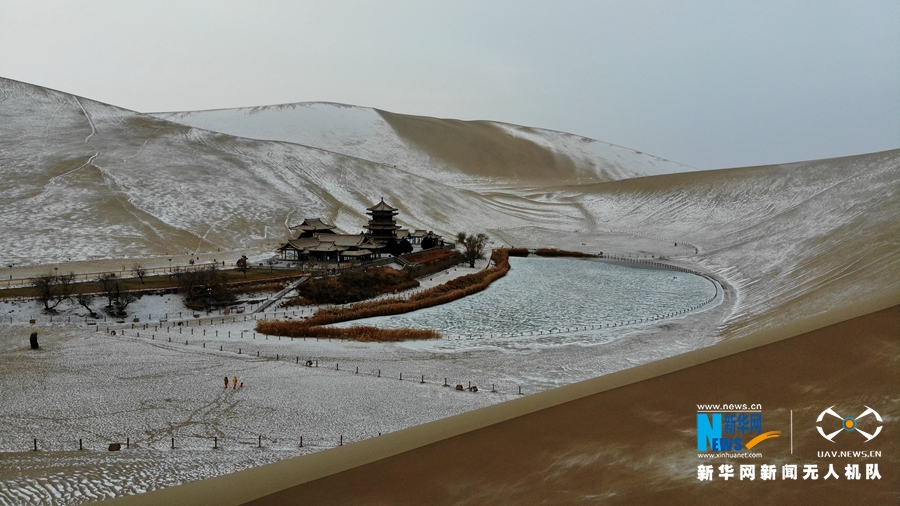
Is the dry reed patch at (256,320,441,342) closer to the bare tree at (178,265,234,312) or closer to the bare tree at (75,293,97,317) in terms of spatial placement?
the bare tree at (178,265,234,312)

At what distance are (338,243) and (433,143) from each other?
248 feet

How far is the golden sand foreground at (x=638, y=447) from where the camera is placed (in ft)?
11.8

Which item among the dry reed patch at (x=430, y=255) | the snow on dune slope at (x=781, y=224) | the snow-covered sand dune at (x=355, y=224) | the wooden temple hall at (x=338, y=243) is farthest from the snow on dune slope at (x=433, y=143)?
the dry reed patch at (x=430, y=255)

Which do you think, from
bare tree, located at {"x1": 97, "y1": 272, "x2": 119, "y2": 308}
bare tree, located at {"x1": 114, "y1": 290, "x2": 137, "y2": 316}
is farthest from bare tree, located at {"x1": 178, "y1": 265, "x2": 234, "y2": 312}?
bare tree, located at {"x1": 97, "y1": 272, "x2": 119, "y2": 308}

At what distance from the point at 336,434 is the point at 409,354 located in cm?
688

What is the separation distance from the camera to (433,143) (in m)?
108

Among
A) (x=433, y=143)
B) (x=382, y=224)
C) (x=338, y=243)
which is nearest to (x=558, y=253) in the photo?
(x=382, y=224)

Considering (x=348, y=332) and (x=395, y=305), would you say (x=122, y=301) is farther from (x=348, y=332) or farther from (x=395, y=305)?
(x=395, y=305)

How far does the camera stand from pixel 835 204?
113ft

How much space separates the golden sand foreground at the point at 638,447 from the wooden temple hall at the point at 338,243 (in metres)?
29.3

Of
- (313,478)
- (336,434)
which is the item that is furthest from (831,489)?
(336,434)

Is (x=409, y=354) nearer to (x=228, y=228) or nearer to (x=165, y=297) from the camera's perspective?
(x=165, y=297)

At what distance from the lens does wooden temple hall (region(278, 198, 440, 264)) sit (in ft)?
112

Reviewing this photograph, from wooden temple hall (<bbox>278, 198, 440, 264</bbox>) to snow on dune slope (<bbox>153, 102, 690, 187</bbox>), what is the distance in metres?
54.4
